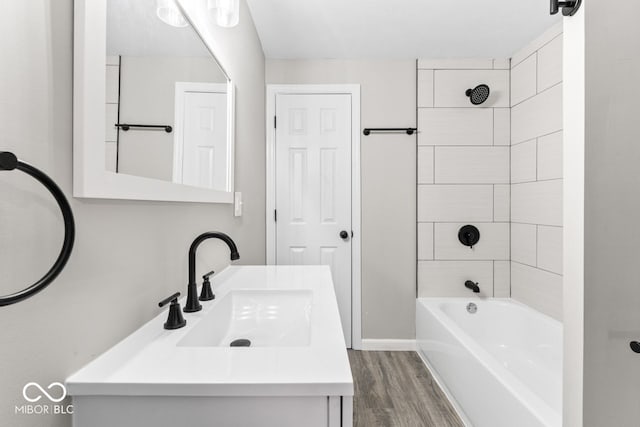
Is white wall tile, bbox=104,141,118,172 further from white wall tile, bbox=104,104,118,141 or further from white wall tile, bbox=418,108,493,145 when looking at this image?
white wall tile, bbox=418,108,493,145

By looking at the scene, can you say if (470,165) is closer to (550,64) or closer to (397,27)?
(550,64)

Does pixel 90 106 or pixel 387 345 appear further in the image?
pixel 387 345

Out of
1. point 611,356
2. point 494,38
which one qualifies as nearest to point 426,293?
point 611,356

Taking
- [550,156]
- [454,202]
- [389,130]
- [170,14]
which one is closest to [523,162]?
[550,156]

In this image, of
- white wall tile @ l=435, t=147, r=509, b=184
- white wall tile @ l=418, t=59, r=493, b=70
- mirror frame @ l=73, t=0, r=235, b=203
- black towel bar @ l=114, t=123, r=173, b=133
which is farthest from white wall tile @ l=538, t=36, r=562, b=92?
mirror frame @ l=73, t=0, r=235, b=203

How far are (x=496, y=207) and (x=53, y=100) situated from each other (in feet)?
9.16

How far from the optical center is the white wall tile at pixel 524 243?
227 cm

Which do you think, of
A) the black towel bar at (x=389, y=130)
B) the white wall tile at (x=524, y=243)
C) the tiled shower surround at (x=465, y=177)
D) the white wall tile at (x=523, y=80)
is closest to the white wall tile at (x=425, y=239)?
the tiled shower surround at (x=465, y=177)

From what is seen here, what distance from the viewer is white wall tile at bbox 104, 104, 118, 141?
24.4 inches

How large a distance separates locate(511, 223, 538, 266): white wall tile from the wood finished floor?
115cm

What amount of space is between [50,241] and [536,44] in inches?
117

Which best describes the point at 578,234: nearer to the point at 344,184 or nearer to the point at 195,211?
the point at 195,211

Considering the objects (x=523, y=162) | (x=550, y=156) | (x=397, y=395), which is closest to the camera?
(x=397, y=395)

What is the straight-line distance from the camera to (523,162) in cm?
236
